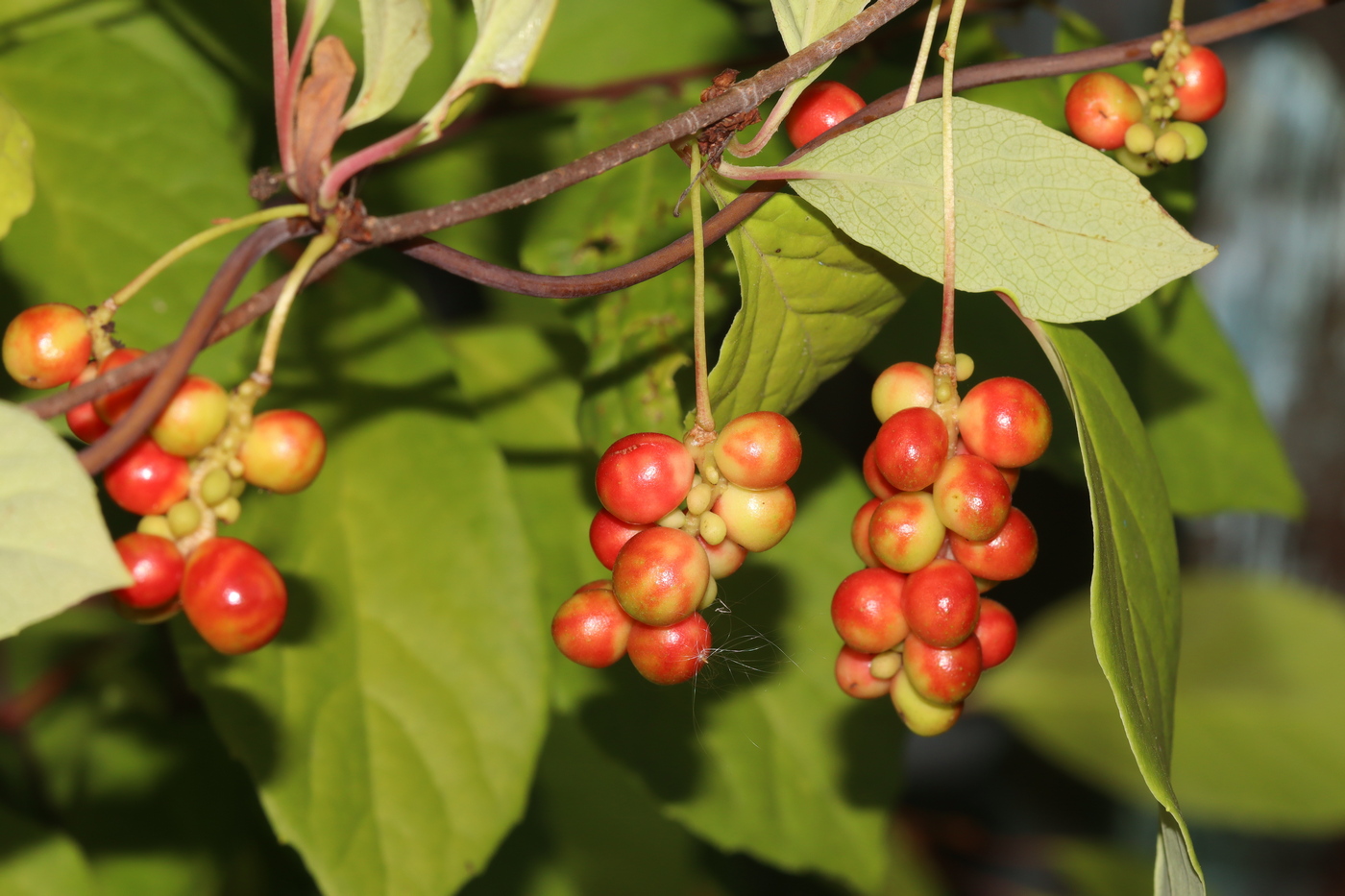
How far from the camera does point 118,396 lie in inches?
Answer: 12.2

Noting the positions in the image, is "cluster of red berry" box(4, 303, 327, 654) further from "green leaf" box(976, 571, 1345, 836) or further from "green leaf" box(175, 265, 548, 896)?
"green leaf" box(976, 571, 1345, 836)

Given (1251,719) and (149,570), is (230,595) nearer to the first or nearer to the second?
(149,570)

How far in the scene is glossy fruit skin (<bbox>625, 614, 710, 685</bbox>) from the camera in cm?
32

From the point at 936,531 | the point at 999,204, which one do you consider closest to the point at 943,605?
the point at 936,531

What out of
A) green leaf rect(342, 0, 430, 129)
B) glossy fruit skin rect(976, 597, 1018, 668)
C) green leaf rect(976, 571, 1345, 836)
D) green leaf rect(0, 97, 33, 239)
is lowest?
green leaf rect(976, 571, 1345, 836)

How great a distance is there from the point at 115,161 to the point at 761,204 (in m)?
0.39

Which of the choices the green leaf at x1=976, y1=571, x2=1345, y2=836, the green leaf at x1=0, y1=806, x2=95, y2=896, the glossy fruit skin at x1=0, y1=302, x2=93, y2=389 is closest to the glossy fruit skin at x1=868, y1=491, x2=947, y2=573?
the glossy fruit skin at x1=0, y1=302, x2=93, y2=389

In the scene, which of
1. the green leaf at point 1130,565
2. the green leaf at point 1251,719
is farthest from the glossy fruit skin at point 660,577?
the green leaf at point 1251,719

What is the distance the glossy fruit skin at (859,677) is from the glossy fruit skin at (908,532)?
2.4 inches

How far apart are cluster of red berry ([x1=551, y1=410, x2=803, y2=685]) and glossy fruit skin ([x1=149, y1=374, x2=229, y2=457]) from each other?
11cm

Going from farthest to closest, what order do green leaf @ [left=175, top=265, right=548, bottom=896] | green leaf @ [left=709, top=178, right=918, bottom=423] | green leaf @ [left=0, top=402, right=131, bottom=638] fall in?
green leaf @ [left=175, top=265, right=548, bottom=896] < green leaf @ [left=709, top=178, right=918, bottom=423] < green leaf @ [left=0, top=402, right=131, bottom=638]

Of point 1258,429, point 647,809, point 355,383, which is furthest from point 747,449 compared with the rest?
point 647,809

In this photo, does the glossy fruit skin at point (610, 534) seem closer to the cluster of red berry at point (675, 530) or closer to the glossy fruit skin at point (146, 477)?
the cluster of red berry at point (675, 530)

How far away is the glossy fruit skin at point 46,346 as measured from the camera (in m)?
0.29
